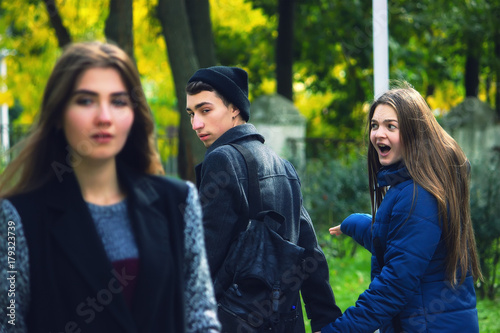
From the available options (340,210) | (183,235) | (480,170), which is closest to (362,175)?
(340,210)

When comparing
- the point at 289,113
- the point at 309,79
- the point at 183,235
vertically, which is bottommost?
the point at 183,235

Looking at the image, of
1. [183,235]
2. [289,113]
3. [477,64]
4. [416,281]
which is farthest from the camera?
[477,64]

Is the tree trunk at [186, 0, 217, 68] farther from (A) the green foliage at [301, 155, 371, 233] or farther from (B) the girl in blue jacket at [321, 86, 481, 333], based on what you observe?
(B) the girl in blue jacket at [321, 86, 481, 333]

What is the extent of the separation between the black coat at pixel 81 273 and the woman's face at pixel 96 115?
0.13m

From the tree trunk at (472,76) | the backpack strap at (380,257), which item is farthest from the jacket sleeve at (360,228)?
the tree trunk at (472,76)

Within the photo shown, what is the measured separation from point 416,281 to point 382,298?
6.6 inches

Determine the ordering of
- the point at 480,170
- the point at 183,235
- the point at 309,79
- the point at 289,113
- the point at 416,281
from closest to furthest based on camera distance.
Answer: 1. the point at 183,235
2. the point at 416,281
3. the point at 480,170
4. the point at 289,113
5. the point at 309,79

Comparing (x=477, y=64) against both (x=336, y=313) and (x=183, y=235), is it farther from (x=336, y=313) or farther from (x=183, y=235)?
(x=183, y=235)

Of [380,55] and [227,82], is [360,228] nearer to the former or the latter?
[227,82]

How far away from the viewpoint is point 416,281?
305 centimetres

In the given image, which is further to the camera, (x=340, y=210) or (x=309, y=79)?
(x=309, y=79)

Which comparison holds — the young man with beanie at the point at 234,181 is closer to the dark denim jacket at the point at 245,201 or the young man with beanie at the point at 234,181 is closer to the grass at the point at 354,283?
the dark denim jacket at the point at 245,201

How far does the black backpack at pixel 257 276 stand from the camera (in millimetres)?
3096

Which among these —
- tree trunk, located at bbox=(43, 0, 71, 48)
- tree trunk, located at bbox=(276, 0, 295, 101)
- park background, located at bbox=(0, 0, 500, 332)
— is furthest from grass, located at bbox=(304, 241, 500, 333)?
tree trunk, located at bbox=(43, 0, 71, 48)
